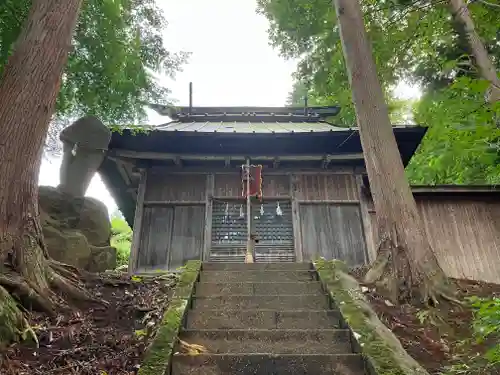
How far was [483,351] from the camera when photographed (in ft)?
13.0

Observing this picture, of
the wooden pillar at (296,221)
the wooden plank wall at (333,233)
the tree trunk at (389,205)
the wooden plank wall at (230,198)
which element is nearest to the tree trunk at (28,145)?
the tree trunk at (389,205)

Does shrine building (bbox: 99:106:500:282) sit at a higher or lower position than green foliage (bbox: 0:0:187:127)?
lower

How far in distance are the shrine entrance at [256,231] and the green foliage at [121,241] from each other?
6291mm

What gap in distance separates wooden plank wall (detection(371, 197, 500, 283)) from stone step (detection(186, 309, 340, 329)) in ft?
16.0

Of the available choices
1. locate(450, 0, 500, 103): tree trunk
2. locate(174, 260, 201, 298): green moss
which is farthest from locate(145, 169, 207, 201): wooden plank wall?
locate(450, 0, 500, 103): tree trunk

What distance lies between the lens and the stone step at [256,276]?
5.77 m

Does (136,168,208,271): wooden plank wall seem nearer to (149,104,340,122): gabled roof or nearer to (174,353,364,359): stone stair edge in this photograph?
(149,104,340,122): gabled roof

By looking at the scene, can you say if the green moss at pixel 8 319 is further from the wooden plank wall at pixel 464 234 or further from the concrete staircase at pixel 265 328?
the wooden plank wall at pixel 464 234

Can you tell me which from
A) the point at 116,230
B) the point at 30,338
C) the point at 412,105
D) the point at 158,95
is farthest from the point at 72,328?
the point at 116,230

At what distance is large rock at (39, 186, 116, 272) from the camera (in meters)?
6.57

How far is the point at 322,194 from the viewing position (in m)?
9.62

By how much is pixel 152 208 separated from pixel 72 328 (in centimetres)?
563

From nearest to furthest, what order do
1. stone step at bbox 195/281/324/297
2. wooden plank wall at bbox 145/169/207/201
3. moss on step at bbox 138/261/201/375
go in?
moss on step at bbox 138/261/201/375, stone step at bbox 195/281/324/297, wooden plank wall at bbox 145/169/207/201

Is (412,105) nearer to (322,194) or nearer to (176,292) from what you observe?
(322,194)
